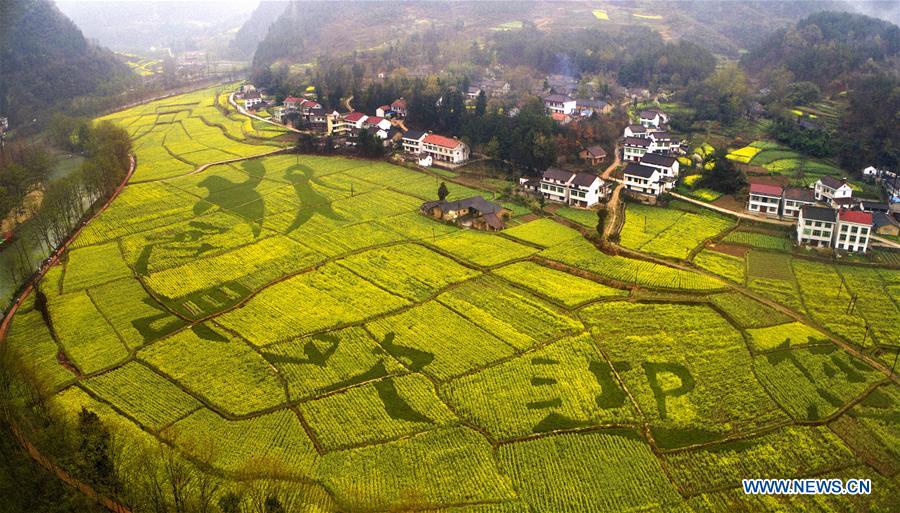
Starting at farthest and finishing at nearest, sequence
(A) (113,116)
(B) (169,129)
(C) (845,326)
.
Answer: (A) (113,116), (B) (169,129), (C) (845,326)

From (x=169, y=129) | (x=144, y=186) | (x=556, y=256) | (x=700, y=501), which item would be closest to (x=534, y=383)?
(x=700, y=501)

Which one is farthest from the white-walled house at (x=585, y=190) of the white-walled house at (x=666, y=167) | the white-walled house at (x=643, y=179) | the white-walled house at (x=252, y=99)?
the white-walled house at (x=252, y=99)

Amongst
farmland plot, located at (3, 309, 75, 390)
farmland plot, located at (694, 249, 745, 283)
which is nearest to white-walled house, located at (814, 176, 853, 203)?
farmland plot, located at (694, 249, 745, 283)

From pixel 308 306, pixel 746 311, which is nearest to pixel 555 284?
pixel 746 311

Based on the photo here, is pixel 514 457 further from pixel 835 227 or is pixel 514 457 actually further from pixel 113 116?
pixel 113 116

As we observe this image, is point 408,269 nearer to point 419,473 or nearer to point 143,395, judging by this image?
point 143,395

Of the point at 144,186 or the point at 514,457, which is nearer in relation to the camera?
the point at 514,457
